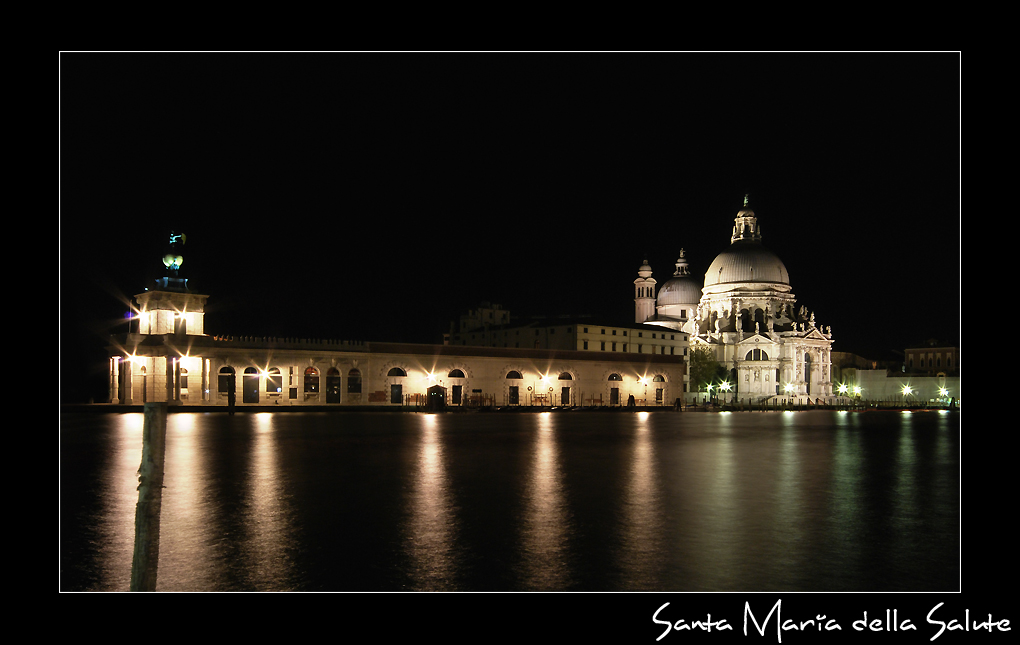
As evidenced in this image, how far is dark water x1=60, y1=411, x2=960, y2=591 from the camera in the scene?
8.34 metres

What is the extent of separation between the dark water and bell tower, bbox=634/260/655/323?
79.9m

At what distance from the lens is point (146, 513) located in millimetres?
6582

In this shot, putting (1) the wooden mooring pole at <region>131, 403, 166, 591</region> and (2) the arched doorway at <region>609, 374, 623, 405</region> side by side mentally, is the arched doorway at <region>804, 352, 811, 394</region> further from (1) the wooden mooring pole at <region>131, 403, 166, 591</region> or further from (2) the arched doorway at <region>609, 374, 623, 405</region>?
(1) the wooden mooring pole at <region>131, 403, 166, 591</region>

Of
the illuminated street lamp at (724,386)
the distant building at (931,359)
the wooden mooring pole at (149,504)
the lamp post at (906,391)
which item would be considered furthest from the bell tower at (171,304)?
the distant building at (931,359)

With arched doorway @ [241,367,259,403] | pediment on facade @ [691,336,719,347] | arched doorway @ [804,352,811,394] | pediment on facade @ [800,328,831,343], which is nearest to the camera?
arched doorway @ [241,367,259,403]

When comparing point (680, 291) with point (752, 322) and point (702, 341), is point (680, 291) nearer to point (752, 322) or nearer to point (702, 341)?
point (752, 322)

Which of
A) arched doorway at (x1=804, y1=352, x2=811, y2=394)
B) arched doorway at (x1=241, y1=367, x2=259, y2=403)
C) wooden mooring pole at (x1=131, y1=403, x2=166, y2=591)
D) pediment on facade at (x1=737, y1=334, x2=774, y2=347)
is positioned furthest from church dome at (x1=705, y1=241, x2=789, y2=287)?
wooden mooring pole at (x1=131, y1=403, x2=166, y2=591)

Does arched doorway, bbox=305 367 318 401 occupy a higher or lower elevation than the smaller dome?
lower

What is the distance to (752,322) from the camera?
87.5 metres

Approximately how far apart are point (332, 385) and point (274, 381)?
12.3 ft

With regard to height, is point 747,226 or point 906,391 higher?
point 747,226

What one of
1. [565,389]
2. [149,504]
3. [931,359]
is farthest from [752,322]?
[149,504]
